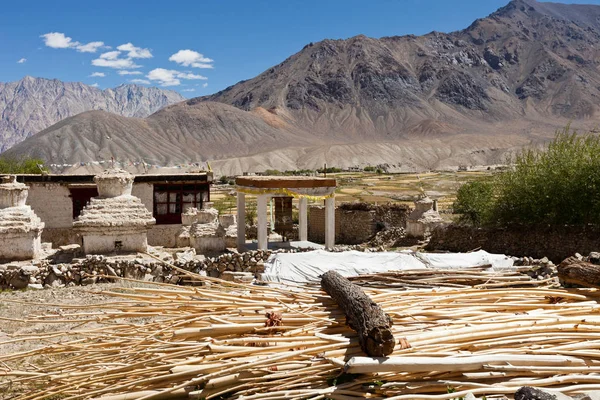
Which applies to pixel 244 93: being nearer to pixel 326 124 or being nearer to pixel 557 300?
pixel 326 124

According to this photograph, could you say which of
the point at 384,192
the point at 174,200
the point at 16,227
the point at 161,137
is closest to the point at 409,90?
the point at 161,137

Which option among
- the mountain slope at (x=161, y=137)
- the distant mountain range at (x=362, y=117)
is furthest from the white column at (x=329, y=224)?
the mountain slope at (x=161, y=137)

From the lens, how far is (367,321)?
4535 millimetres

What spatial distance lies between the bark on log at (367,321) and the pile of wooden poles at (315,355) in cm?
11

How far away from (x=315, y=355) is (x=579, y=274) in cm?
325

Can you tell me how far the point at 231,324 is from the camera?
4918 mm

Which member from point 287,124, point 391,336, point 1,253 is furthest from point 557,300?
point 287,124

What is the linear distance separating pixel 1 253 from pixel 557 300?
45.6 ft

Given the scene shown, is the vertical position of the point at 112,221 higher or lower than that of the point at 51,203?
lower

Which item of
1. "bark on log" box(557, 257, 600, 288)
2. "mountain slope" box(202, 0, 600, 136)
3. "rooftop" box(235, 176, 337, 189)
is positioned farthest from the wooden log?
"mountain slope" box(202, 0, 600, 136)

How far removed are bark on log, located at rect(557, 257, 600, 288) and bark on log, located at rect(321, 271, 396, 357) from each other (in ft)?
8.41

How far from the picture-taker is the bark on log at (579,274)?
19.1 ft

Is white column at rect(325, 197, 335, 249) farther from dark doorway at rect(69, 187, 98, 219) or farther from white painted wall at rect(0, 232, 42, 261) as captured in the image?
dark doorway at rect(69, 187, 98, 219)

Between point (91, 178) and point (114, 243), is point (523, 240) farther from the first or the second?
point (91, 178)
